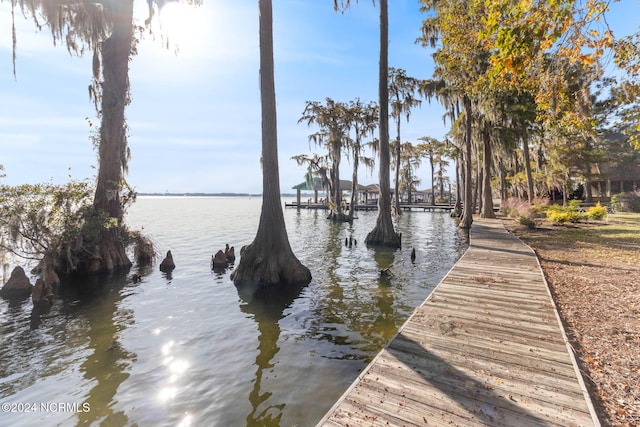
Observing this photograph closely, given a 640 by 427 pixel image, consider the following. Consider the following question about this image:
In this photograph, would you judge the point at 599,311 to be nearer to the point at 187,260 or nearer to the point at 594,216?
the point at 187,260

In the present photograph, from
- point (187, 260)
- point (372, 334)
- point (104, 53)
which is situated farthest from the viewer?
point (187, 260)

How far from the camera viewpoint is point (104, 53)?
1252 cm

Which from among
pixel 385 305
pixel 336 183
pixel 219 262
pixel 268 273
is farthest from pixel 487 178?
pixel 219 262

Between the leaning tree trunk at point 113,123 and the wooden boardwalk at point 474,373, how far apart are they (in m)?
12.7

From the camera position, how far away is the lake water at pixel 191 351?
409cm

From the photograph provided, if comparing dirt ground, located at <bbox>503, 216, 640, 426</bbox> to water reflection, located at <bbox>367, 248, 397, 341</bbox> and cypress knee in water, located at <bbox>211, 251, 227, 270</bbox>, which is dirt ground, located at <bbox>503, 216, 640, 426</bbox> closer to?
water reflection, located at <bbox>367, 248, 397, 341</bbox>

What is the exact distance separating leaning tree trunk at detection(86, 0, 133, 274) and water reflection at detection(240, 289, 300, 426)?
7.92 m

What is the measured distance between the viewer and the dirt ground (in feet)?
10.3

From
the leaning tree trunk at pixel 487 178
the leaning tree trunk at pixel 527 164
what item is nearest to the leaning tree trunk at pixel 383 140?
the leaning tree trunk at pixel 487 178

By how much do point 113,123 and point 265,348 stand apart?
12347 mm

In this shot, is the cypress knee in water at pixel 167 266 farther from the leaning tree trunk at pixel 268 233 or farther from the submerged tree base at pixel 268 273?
the submerged tree base at pixel 268 273

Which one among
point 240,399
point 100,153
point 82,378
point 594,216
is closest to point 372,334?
point 240,399

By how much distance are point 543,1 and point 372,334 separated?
23.5 feet

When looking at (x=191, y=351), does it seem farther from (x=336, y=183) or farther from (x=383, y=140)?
(x=336, y=183)
